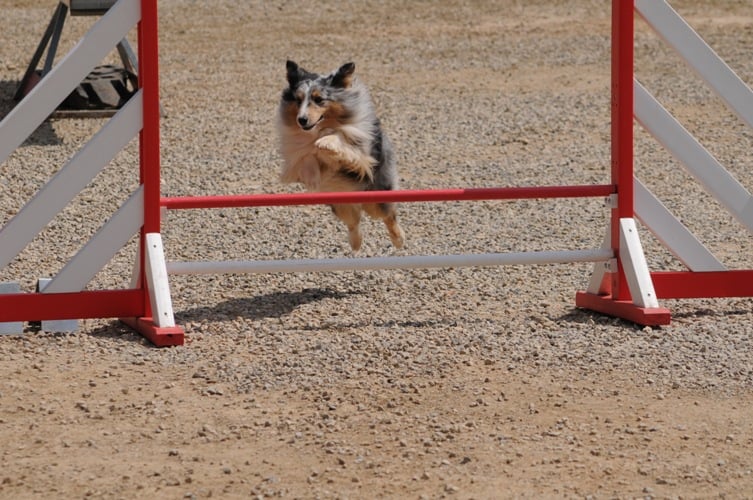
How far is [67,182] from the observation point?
6055 millimetres

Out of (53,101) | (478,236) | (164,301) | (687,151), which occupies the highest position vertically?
(53,101)

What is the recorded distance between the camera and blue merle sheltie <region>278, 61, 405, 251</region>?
289 inches

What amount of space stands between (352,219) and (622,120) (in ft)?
6.43

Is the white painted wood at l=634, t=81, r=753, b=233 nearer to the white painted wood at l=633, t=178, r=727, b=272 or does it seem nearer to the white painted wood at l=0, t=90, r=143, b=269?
the white painted wood at l=633, t=178, r=727, b=272

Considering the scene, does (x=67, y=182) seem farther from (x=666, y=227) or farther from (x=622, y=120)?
(x=666, y=227)

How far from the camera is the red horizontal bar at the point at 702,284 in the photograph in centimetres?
644

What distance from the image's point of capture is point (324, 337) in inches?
238

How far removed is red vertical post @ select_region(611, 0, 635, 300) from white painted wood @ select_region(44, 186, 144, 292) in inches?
88.0

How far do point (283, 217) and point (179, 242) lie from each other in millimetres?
909

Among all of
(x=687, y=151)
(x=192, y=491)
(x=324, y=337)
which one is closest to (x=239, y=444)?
(x=192, y=491)

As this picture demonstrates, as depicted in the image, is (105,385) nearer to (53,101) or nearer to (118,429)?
(118,429)

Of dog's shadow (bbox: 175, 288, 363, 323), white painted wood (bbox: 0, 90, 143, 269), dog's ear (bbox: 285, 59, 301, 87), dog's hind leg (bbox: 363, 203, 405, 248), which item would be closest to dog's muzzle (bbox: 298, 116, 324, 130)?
dog's ear (bbox: 285, 59, 301, 87)

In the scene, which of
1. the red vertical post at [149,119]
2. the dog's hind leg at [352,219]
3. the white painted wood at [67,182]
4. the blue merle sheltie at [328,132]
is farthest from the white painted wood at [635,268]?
the white painted wood at [67,182]

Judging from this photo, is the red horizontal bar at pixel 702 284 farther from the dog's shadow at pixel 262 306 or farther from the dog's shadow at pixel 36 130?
the dog's shadow at pixel 36 130
